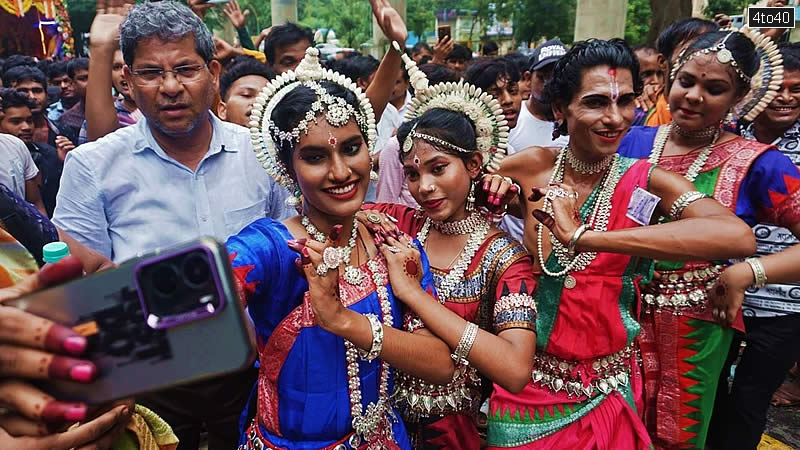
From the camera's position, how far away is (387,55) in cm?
260

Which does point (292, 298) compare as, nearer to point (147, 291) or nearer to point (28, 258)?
point (28, 258)

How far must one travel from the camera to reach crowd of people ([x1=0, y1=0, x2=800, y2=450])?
154cm

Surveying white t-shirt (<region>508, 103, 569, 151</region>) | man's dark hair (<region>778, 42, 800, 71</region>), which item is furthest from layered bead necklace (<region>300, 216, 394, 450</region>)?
man's dark hair (<region>778, 42, 800, 71</region>)

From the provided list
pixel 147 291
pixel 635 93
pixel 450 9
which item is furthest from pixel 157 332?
pixel 450 9

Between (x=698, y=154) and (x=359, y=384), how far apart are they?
186cm

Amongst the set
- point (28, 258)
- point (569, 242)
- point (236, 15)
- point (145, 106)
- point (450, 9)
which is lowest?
point (569, 242)

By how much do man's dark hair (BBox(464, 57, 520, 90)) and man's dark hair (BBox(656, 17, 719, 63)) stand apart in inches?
44.2

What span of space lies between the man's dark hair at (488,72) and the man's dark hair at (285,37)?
4.32 ft

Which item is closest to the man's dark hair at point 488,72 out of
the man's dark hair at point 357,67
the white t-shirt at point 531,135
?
the white t-shirt at point 531,135

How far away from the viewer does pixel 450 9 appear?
5131 centimetres

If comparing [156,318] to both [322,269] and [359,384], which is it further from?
[359,384]

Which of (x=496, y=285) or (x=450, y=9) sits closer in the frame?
(x=496, y=285)

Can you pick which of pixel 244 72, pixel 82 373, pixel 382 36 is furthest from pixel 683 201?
pixel 382 36

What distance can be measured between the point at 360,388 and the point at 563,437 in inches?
35.2
